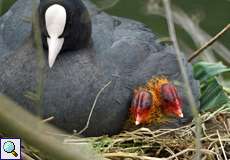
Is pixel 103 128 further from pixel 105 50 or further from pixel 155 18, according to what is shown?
pixel 155 18

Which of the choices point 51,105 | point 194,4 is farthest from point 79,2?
point 194,4

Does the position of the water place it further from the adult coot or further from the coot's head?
the coot's head

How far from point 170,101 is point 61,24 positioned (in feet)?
2.19

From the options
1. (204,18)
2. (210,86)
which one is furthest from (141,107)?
(204,18)

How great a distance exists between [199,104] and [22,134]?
7.90 ft

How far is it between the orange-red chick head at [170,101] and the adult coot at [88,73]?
133 mm

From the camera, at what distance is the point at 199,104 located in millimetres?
3984

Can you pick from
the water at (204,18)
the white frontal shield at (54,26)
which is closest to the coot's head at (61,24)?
the white frontal shield at (54,26)

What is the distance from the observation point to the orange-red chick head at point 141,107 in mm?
3455

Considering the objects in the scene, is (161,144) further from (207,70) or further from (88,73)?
(207,70)

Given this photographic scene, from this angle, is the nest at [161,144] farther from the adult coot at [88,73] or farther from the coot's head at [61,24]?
the coot's head at [61,24]

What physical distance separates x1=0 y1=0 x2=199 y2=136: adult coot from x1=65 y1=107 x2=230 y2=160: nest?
108 mm

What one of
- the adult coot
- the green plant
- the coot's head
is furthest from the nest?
the coot's head

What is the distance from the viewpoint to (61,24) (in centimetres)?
330
